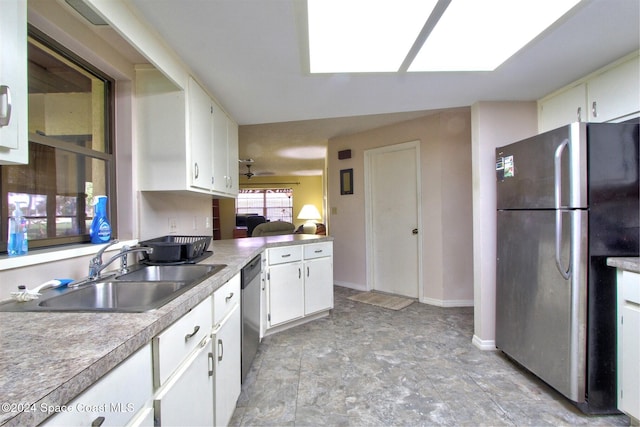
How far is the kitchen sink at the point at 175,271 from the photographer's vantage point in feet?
4.87

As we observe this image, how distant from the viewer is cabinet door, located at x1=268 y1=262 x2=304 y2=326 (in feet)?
8.39

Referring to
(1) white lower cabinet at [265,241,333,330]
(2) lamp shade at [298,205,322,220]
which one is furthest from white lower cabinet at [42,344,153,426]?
(2) lamp shade at [298,205,322,220]

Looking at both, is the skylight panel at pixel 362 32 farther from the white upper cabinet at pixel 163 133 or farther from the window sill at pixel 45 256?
the window sill at pixel 45 256

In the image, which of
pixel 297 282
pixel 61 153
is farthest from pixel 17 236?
pixel 297 282

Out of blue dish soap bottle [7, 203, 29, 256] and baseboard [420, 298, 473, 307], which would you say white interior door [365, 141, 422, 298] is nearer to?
baseboard [420, 298, 473, 307]

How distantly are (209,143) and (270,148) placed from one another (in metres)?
3.14

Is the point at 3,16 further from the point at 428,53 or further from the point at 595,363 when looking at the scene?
the point at 595,363

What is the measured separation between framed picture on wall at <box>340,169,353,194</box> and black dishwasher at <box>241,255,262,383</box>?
2.32 meters

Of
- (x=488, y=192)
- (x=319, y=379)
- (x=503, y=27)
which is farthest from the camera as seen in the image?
(x=488, y=192)

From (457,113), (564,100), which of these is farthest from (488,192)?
(457,113)

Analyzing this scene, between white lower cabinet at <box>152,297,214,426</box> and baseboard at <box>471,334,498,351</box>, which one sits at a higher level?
white lower cabinet at <box>152,297,214,426</box>

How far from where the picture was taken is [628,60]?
63.7 inches

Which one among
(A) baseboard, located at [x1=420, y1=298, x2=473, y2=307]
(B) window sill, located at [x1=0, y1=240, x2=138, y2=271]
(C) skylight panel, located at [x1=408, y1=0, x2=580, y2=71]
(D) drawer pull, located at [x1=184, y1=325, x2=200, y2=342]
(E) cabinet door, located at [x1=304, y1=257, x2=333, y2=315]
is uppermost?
(C) skylight panel, located at [x1=408, y1=0, x2=580, y2=71]

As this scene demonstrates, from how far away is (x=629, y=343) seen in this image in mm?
1406
